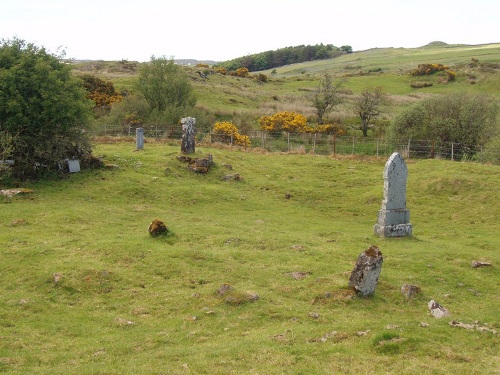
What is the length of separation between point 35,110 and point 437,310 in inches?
858

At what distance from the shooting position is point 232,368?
9.45m

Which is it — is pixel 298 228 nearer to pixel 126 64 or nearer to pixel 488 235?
pixel 488 235

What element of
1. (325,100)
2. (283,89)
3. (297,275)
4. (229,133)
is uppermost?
(283,89)

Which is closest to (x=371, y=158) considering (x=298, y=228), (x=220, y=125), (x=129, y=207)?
(x=220, y=125)

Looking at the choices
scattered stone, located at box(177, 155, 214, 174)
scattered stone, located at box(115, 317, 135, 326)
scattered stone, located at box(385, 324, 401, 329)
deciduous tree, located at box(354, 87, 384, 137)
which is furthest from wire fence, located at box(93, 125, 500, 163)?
scattered stone, located at box(115, 317, 135, 326)

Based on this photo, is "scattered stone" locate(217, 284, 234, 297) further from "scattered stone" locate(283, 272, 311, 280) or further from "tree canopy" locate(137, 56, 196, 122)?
"tree canopy" locate(137, 56, 196, 122)

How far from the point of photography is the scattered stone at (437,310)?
12.6m

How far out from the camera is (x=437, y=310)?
1273 centimetres

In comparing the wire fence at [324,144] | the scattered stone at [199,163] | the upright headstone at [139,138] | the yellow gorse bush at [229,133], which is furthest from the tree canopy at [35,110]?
the yellow gorse bush at [229,133]

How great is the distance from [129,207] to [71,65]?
10279 mm

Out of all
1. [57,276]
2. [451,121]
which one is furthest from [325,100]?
[57,276]

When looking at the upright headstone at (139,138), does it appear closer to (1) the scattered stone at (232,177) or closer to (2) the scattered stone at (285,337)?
(1) the scattered stone at (232,177)

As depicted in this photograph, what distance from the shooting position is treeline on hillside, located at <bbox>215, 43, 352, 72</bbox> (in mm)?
174625

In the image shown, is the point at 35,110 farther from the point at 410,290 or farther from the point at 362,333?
the point at 362,333
